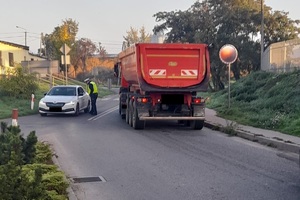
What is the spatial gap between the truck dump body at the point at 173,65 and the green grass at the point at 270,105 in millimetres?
2502

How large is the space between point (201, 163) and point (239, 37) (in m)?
36.2

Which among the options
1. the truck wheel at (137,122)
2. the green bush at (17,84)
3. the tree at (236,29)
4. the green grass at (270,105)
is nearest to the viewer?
the green grass at (270,105)

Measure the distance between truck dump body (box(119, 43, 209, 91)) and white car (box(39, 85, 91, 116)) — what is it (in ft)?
20.7

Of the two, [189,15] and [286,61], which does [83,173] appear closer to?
[286,61]

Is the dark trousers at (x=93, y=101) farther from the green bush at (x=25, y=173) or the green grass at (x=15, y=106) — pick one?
the green bush at (x=25, y=173)

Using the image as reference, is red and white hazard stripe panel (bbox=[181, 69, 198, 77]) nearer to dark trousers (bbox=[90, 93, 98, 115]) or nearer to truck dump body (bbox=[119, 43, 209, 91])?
truck dump body (bbox=[119, 43, 209, 91])

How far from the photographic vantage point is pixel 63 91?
21781 millimetres

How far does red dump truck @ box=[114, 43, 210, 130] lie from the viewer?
14.6 metres

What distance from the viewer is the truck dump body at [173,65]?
47.9ft

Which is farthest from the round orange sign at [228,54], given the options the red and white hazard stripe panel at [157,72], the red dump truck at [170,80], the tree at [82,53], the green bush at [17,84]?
the tree at [82,53]

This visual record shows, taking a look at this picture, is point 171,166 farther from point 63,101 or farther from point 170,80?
point 63,101

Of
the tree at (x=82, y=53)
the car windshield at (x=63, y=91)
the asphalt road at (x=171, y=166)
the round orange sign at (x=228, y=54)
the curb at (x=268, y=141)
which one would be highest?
the tree at (x=82, y=53)

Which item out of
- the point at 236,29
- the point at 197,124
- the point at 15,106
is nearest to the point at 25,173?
the point at 197,124

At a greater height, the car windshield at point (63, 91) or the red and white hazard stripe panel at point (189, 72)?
the red and white hazard stripe panel at point (189, 72)
